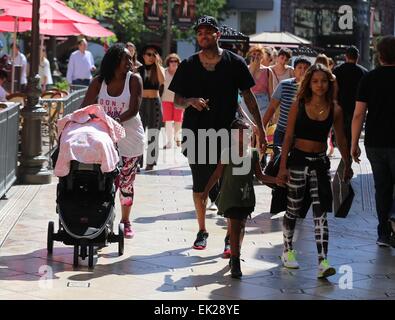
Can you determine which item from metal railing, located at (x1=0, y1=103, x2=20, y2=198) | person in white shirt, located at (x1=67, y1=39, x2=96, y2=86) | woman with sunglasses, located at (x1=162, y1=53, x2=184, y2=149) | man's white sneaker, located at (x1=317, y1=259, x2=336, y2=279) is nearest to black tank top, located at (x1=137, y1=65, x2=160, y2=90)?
woman with sunglasses, located at (x1=162, y1=53, x2=184, y2=149)

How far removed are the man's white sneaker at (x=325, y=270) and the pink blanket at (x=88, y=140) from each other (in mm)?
1820

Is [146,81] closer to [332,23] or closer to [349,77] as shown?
[349,77]

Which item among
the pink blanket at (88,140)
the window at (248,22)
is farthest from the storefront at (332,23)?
the pink blanket at (88,140)

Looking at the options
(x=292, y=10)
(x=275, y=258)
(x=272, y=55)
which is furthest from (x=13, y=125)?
(x=292, y=10)

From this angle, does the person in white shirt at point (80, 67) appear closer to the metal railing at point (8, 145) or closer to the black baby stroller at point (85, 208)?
the metal railing at point (8, 145)

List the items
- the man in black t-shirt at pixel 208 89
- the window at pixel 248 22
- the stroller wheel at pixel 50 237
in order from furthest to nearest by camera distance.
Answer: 1. the window at pixel 248 22
2. the man in black t-shirt at pixel 208 89
3. the stroller wheel at pixel 50 237

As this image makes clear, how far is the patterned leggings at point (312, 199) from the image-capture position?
8469mm

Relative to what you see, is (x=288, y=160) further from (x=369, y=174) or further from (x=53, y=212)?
(x=369, y=174)

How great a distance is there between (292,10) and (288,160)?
42787 millimetres

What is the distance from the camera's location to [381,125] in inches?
389

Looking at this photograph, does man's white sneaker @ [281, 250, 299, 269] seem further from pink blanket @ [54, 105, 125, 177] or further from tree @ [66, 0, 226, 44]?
tree @ [66, 0, 226, 44]

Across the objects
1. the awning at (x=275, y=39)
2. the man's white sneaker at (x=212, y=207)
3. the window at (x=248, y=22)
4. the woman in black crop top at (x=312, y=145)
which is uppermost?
the window at (x=248, y=22)

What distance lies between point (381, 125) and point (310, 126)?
5.20 ft

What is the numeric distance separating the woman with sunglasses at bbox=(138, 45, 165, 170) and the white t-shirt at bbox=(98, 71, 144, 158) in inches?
234
